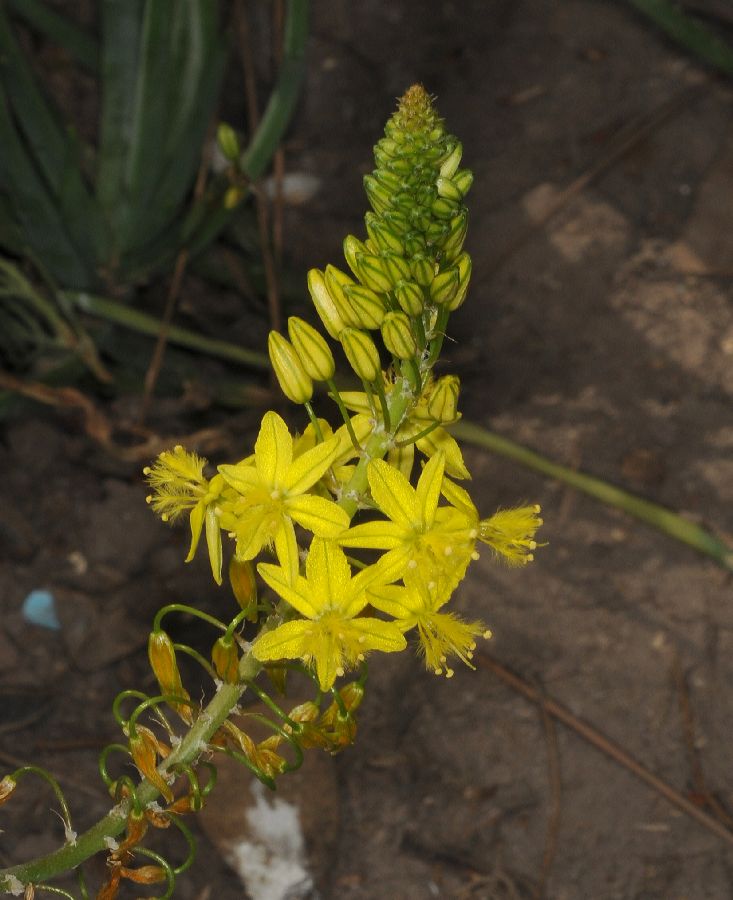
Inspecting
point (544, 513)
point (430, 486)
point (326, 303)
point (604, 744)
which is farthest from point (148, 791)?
point (544, 513)

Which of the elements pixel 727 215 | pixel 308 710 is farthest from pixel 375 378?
pixel 727 215

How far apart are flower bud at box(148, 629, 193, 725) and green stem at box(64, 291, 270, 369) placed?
138 cm

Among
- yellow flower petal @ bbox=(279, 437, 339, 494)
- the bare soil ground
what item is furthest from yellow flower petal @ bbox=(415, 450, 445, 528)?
the bare soil ground

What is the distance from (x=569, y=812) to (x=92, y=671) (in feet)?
3.81

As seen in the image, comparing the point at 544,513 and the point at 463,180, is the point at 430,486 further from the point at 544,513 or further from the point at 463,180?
the point at 544,513

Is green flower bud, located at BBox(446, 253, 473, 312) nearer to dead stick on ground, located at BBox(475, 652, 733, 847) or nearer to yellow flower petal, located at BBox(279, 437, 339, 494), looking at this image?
yellow flower petal, located at BBox(279, 437, 339, 494)

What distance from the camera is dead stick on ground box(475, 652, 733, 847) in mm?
2363

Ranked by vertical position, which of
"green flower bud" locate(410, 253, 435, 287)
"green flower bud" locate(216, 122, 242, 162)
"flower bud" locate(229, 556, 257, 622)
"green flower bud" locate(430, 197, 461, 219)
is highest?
"green flower bud" locate(430, 197, 461, 219)

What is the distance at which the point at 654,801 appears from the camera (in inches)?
94.4

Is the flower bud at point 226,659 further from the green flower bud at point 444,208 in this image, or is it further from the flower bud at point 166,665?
the green flower bud at point 444,208

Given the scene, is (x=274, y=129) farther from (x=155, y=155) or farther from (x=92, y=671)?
(x=92, y=671)

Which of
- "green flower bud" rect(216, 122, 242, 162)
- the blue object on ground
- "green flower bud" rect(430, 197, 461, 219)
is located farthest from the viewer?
the blue object on ground

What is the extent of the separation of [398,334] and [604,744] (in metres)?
1.52

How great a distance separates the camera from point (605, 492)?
106 inches
